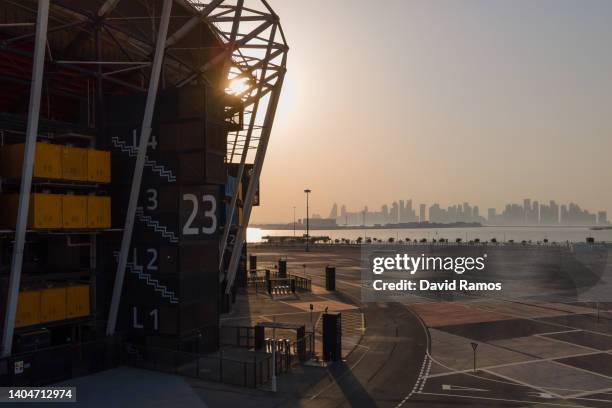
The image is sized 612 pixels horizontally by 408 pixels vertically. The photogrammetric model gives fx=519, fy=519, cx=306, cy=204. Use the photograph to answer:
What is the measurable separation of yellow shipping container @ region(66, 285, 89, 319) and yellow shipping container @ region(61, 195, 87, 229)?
12.9 feet

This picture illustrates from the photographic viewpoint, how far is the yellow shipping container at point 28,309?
27203 millimetres

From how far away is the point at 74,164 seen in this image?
28.8m

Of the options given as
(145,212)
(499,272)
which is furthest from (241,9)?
(499,272)

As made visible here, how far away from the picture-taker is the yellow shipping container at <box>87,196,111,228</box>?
29516 mm

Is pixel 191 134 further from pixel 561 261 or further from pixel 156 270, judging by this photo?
→ pixel 561 261

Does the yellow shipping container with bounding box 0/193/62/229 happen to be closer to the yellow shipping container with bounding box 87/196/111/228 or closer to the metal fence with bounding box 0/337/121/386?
the yellow shipping container with bounding box 87/196/111/228

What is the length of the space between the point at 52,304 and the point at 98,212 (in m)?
5.62

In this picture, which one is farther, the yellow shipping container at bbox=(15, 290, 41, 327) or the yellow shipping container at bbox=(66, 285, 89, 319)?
the yellow shipping container at bbox=(66, 285, 89, 319)

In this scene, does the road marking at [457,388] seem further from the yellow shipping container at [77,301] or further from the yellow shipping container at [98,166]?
the yellow shipping container at [98,166]

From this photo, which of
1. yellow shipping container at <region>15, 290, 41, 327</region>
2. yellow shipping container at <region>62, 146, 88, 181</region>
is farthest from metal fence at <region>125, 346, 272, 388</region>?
yellow shipping container at <region>62, 146, 88, 181</region>

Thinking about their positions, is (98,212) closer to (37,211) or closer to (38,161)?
(37,211)

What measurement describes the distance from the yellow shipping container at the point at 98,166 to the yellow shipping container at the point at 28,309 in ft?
22.8

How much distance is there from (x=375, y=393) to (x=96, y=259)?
60.9 ft

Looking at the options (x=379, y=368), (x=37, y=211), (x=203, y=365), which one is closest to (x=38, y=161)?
(x=37, y=211)
